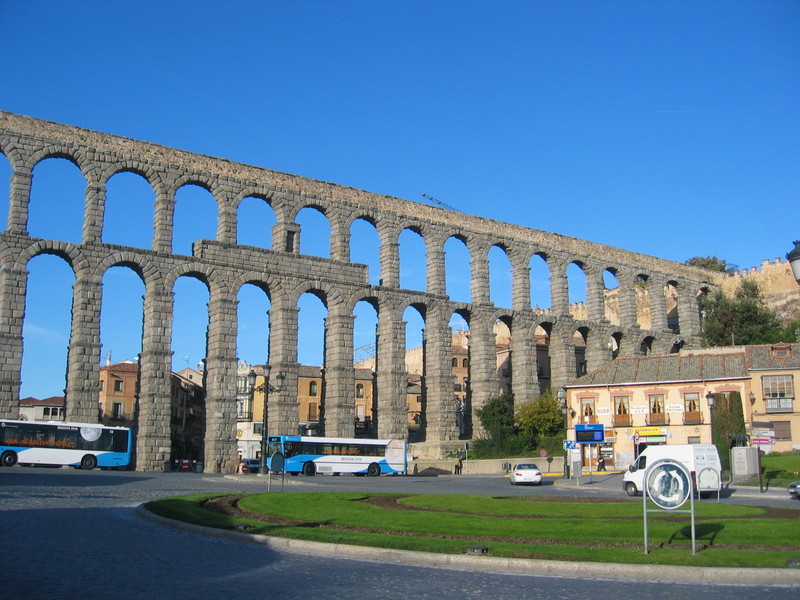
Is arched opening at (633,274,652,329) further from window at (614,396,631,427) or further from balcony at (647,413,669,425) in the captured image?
balcony at (647,413,669,425)

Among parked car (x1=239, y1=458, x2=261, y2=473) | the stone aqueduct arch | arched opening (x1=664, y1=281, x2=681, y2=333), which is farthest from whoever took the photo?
A: arched opening (x1=664, y1=281, x2=681, y2=333)

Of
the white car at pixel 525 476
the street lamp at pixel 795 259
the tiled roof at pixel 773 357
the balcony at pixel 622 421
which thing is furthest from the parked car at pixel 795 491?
the balcony at pixel 622 421

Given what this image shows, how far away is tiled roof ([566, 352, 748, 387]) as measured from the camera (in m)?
53.4

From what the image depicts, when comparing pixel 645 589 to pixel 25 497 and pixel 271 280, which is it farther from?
pixel 271 280

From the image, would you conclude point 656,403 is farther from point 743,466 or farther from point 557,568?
point 557,568

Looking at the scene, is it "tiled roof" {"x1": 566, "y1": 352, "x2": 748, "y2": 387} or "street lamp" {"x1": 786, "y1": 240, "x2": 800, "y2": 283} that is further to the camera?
"tiled roof" {"x1": 566, "y1": 352, "x2": 748, "y2": 387}

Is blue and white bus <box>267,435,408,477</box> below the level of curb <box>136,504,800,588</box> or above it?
above

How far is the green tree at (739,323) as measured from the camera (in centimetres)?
7175

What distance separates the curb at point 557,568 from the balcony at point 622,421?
43235 millimetres

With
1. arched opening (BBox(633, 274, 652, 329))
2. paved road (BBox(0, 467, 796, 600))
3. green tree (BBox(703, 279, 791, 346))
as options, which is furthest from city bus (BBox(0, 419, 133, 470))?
arched opening (BBox(633, 274, 652, 329))

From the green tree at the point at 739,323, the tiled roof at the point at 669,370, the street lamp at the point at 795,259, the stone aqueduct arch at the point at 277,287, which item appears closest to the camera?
the street lamp at the point at 795,259

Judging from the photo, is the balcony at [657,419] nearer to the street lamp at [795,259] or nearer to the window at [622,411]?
the window at [622,411]

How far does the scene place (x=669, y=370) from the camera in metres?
55.5

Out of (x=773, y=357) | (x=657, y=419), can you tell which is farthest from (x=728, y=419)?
(x=773, y=357)
